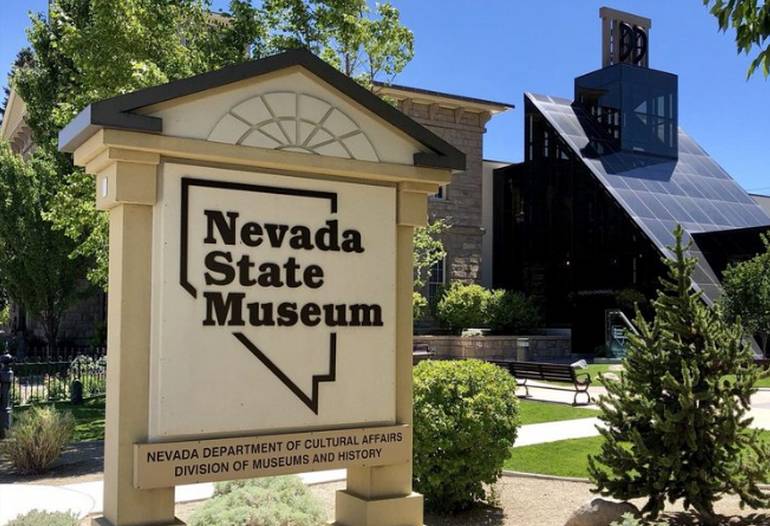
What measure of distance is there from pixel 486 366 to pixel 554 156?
89.7 ft

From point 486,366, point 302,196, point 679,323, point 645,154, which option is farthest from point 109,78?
point 645,154

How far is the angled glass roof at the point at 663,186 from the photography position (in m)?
29.3

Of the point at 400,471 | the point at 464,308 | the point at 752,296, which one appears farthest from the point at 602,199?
the point at 400,471

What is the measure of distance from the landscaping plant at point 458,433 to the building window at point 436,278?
2382cm

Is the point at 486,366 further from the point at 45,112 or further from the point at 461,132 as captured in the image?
the point at 461,132

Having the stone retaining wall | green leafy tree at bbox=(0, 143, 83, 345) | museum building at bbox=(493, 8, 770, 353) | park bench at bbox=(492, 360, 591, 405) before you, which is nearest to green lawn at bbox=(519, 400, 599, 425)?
park bench at bbox=(492, 360, 591, 405)

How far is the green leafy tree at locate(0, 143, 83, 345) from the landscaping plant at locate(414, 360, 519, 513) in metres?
19.4

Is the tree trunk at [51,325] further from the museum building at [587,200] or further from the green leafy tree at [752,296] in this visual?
the green leafy tree at [752,296]

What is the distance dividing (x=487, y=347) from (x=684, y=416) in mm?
21106

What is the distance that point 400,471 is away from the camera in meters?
5.18

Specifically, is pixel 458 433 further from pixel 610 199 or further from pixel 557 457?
pixel 610 199

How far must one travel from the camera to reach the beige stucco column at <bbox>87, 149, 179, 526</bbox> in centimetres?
433

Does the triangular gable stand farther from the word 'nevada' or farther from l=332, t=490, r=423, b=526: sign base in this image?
l=332, t=490, r=423, b=526: sign base

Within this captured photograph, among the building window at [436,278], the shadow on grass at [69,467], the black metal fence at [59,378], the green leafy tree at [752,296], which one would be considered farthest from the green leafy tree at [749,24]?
the building window at [436,278]
